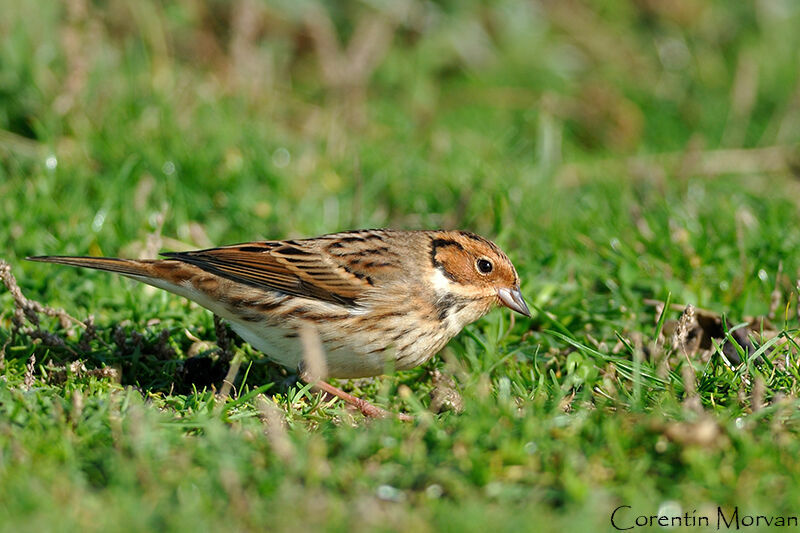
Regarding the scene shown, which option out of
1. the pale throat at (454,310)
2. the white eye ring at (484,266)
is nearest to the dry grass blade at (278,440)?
the pale throat at (454,310)

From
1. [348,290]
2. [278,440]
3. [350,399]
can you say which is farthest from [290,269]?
[278,440]

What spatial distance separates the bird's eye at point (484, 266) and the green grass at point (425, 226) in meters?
0.46

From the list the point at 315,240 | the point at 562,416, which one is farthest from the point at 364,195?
the point at 562,416

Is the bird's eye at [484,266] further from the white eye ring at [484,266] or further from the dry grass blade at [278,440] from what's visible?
the dry grass blade at [278,440]

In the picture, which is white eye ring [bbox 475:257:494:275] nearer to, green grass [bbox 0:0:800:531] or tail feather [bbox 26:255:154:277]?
green grass [bbox 0:0:800:531]

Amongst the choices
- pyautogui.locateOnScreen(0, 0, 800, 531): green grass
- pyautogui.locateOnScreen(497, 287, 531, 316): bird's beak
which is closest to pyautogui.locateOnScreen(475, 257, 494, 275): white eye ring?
pyautogui.locateOnScreen(497, 287, 531, 316): bird's beak

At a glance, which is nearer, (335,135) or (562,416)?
(562,416)

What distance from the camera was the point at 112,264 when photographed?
205 inches

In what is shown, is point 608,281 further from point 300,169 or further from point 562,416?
point 300,169

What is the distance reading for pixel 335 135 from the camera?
813 cm

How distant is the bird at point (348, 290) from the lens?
5.02m

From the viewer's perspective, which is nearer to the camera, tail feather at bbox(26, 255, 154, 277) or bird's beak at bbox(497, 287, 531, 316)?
tail feather at bbox(26, 255, 154, 277)

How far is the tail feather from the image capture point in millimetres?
5027

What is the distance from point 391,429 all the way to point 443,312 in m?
1.23
